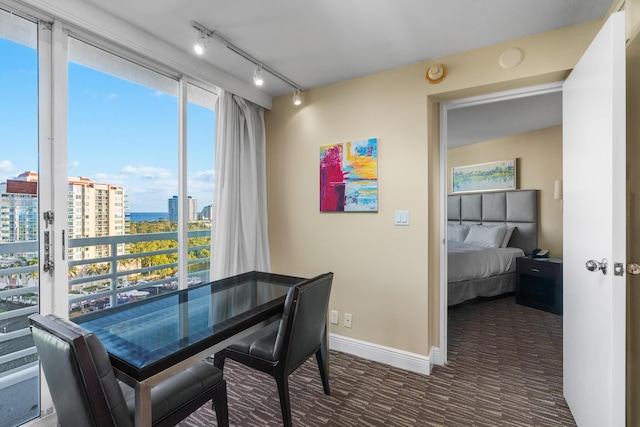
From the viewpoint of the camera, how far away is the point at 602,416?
138cm

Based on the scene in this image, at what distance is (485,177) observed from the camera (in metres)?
5.07

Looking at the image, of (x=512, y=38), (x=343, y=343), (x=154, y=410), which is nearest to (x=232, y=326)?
(x=154, y=410)

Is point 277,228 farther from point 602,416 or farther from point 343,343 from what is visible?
point 602,416

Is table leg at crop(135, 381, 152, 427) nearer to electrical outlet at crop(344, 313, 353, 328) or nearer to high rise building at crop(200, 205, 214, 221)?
high rise building at crop(200, 205, 214, 221)

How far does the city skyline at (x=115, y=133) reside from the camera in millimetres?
1609

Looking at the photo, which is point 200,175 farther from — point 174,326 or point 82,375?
point 82,375

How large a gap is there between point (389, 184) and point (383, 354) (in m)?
1.42

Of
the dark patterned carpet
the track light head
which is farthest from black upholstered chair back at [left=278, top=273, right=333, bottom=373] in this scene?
the track light head

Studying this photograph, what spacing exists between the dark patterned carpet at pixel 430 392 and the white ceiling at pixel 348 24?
2.40 meters

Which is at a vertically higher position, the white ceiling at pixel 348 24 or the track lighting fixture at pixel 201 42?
the white ceiling at pixel 348 24

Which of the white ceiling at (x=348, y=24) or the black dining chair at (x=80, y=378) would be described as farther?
the white ceiling at (x=348, y=24)

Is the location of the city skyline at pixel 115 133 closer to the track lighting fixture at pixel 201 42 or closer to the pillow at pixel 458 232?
the track lighting fixture at pixel 201 42

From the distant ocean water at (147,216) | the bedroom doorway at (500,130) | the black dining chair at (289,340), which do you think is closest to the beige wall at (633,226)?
the bedroom doorway at (500,130)

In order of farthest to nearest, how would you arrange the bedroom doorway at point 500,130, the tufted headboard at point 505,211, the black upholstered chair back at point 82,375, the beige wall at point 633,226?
the tufted headboard at point 505,211, the bedroom doorway at point 500,130, the beige wall at point 633,226, the black upholstered chair back at point 82,375
